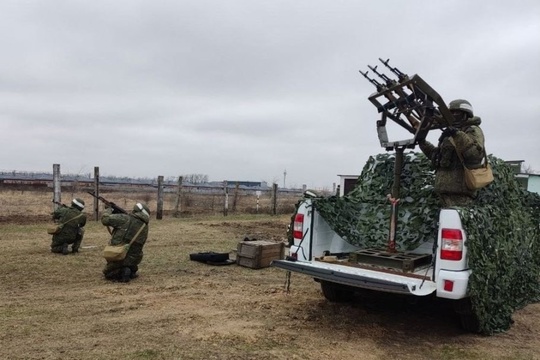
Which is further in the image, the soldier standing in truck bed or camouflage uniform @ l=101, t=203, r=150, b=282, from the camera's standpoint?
camouflage uniform @ l=101, t=203, r=150, b=282

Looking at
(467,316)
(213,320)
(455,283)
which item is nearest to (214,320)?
(213,320)

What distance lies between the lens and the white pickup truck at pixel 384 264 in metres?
4.14

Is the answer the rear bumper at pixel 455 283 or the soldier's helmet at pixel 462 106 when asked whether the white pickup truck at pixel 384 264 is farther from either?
the soldier's helmet at pixel 462 106

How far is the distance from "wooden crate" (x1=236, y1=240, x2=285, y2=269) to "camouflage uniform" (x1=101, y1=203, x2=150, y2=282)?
194cm

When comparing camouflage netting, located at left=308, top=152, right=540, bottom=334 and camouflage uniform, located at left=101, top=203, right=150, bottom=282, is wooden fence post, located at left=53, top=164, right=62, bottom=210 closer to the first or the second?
camouflage uniform, located at left=101, top=203, right=150, bottom=282

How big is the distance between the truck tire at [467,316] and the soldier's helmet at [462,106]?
1.90 meters

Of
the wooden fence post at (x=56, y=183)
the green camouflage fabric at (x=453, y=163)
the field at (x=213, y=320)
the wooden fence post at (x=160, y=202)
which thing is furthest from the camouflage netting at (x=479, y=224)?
the wooden fence post at (x=160, y=202)

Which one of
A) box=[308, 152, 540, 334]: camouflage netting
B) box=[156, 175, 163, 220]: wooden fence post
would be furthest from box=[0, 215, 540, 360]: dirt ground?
box=[156, 175, 163, 220]: wooden fence post

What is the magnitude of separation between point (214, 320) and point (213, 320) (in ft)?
0.03

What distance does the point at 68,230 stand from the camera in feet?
29.1

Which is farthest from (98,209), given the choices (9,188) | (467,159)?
(9,188)

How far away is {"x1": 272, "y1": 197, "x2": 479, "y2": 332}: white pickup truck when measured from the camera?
13.6 ft

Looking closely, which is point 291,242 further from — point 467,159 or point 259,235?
point 259,235

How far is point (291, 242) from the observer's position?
18.3ft
